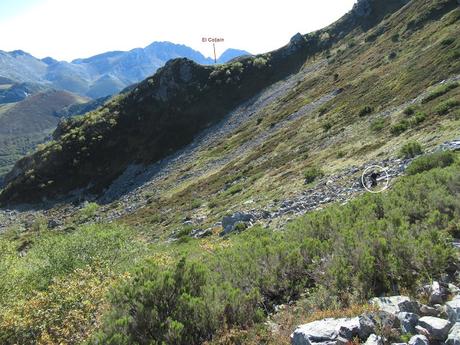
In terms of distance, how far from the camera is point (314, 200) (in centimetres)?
2605

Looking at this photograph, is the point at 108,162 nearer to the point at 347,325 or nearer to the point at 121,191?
the point at 121,191

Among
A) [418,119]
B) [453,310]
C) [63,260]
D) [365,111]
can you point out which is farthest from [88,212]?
[453,310]

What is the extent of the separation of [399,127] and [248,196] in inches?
577

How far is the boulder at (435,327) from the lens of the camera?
7.02 metres

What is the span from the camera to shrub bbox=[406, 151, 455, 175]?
66.5ft

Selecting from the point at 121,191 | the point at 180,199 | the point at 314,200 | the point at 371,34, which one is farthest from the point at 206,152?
the point at 314,200

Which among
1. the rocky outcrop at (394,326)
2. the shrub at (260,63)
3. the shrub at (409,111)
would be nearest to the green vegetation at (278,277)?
the rocky outcrop at (394,326)

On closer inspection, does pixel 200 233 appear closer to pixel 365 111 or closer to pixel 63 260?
pixel 63 260

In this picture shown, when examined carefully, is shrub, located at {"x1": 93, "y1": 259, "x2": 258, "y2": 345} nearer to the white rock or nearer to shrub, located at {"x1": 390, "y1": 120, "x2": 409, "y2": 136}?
the white rock

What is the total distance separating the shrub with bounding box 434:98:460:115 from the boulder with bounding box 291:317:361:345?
1111 inches

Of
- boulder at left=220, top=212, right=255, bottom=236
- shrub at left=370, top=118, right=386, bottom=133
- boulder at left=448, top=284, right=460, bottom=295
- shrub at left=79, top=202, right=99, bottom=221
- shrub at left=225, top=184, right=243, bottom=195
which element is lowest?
shrub at left=79, top=202, right=99, bottom=221

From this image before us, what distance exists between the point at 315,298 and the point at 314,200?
16.5 metres

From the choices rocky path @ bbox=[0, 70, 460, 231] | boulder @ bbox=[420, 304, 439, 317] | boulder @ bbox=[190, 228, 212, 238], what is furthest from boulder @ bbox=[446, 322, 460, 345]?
boulder @ bbox=[190, 228, 212, 238]

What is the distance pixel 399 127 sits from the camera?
33719 millimetres
